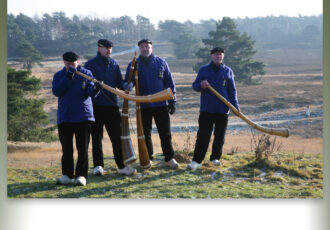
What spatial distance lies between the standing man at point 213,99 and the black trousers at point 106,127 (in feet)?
2.74

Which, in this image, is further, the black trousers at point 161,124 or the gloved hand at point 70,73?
the black trousers at point 161,124

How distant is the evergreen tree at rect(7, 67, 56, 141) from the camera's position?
478 cm

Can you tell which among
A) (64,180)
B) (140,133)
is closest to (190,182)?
(140,133)

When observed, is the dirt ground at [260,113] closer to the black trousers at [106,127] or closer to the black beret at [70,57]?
the black trousers at [106,127]

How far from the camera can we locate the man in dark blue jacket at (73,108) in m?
3.84

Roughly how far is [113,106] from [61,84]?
0.63 meters

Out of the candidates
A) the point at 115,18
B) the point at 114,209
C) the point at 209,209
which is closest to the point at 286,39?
the point at 115,18

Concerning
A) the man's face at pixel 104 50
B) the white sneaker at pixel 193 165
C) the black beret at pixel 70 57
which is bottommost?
the white sneaker at pixel 193 165

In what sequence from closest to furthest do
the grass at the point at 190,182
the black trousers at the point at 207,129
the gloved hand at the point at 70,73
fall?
the gloved hand at the point at 70,73
the grass at the point at 190,182
the black trousers at the point at 207,129

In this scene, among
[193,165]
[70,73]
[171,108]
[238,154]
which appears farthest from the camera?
[238,154]

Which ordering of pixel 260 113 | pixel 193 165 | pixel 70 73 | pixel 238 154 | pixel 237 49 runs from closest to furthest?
pixel 70 73 → pixel 193 165 → pixel 238 154 → pixel 237 49 → pixel 260 113

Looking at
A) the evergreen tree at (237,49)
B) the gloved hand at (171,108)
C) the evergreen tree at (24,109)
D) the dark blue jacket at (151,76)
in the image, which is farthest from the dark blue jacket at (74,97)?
the evergreen tree at (237,49)

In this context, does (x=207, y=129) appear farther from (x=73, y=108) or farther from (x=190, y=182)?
(x=73, y=108)

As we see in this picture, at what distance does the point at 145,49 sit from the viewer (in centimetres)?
432
